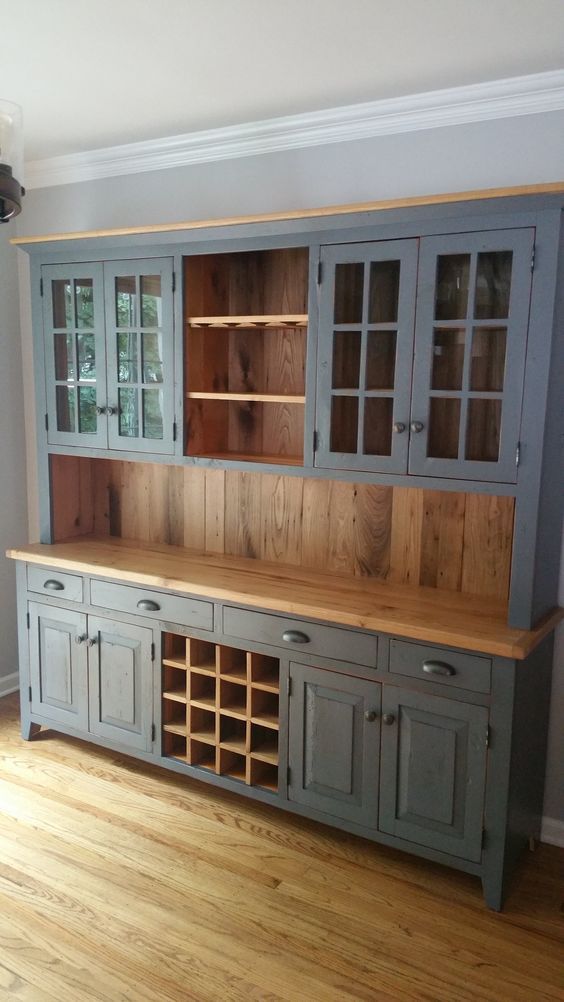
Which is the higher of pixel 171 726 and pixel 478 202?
pixel 478 202

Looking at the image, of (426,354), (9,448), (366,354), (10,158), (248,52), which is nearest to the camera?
(10,158)

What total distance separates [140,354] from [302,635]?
126cm

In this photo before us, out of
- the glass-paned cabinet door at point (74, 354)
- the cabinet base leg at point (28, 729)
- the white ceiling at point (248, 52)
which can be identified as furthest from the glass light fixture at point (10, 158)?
the cabinet base leg at point (28, 729)

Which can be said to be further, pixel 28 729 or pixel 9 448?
pixel 9 448

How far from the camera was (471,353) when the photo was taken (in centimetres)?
225

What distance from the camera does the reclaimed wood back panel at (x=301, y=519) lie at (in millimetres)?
2617

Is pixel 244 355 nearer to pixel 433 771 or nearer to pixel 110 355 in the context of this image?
pixel 110 355

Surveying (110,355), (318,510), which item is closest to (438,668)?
(318,510)

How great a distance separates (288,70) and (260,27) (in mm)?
296

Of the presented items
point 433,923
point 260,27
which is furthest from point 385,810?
point 260,27

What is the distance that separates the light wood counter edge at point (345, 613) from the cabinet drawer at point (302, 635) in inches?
1.6

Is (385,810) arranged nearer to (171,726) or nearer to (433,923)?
(433,923)

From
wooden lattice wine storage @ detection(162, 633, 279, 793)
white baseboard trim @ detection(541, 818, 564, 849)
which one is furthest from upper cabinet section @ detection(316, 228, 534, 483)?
white baseboard trim @ detection(541, 818, 564, 849)

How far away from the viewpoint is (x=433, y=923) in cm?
221
